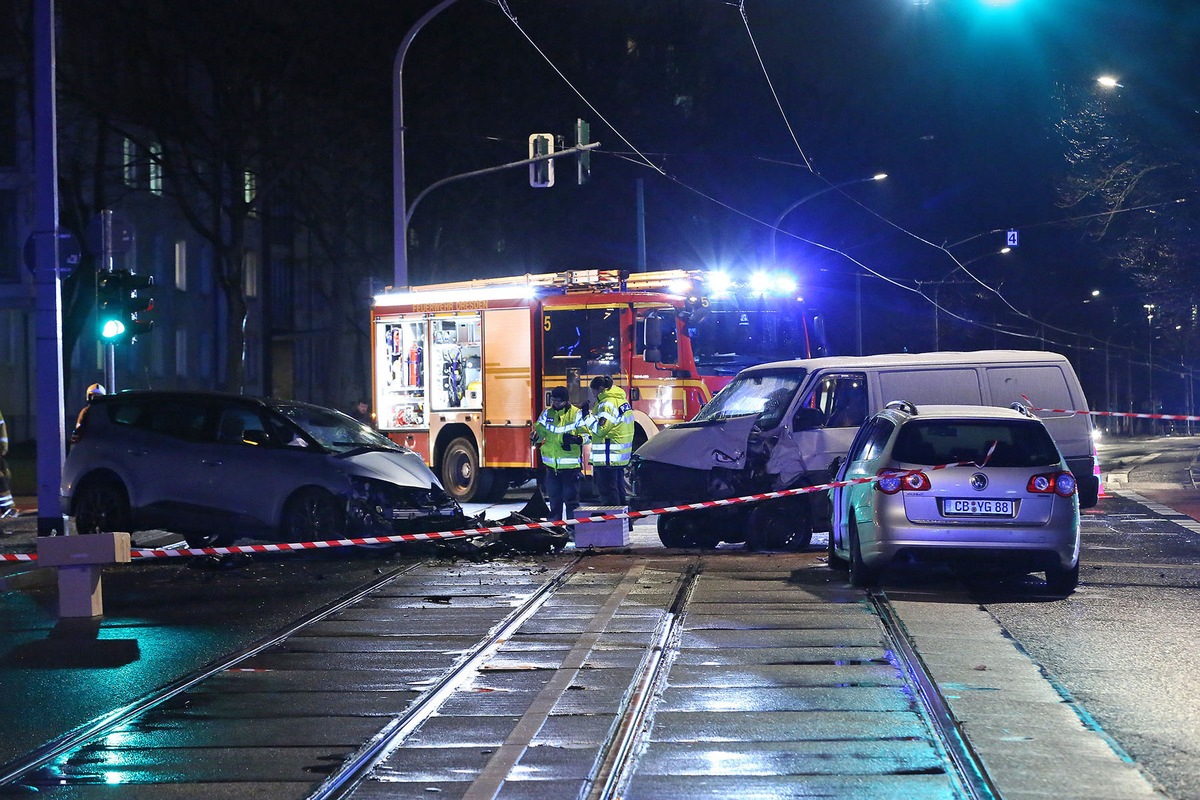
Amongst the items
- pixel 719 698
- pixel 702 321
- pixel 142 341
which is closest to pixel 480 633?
pixel 719 698

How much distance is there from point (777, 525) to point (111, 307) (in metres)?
9.09

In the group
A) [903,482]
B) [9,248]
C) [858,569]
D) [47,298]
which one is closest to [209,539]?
[47,298]

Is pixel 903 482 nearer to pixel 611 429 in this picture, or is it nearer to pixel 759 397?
pixel 759 397

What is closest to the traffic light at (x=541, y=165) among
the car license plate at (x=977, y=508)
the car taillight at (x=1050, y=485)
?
the car license plate at (x=977, y=508)

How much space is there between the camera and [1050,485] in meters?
11.5

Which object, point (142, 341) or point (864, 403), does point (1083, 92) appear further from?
point (142, 341)

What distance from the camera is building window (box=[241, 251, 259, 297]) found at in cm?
5647

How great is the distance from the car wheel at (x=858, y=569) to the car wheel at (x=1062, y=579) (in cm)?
129

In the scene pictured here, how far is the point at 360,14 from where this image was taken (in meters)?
37.5

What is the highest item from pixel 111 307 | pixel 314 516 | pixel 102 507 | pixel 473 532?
pixel 111 307

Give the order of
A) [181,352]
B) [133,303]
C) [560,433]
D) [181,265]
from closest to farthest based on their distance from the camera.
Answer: [560,433], [133,303], [181,265], [181,352]

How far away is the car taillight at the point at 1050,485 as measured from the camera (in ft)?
37.8

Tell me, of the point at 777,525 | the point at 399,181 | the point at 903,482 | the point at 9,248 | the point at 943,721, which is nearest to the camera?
the point at 943,721

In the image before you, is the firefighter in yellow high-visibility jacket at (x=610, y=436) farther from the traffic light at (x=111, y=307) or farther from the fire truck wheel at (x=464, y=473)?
the traffic light at (x=111, y=307)
